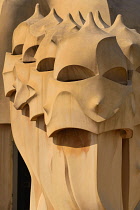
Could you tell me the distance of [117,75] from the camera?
609 centimetres

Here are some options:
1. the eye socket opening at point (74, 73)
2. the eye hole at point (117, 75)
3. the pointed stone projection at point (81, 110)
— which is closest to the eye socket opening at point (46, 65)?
the pointed stone projection at point (81, 110)

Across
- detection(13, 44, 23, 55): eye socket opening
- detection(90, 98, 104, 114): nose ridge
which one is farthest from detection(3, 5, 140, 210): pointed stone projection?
detection(13, 44, 23, 55): eye socket opening

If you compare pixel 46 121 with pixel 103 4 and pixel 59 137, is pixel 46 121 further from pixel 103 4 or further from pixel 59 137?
pixel 103 4

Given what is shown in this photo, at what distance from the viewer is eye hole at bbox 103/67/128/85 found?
19.7 ft

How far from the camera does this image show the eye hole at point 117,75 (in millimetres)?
6020

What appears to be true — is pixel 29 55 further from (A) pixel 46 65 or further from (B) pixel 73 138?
(B) pixel 73 138

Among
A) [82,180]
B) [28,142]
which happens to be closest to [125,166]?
[82,180]

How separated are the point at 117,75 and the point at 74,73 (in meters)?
0.38

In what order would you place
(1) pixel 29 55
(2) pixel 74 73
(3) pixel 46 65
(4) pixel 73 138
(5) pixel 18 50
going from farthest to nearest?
1. (5) pixel 18 50
2. (1) pixel 29 55
3. (3) pixel 46 65
4. (4) pixel 73 138
5. (2) pixel 74 73

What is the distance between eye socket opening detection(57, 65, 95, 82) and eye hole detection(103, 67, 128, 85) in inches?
6.1

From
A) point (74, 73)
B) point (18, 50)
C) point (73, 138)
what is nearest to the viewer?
point (74, 73)

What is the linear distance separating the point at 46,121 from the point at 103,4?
1.58 metres

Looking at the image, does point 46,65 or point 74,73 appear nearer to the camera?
point 74,73

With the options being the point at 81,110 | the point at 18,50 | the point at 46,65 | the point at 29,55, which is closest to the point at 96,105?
the point at 81,110
